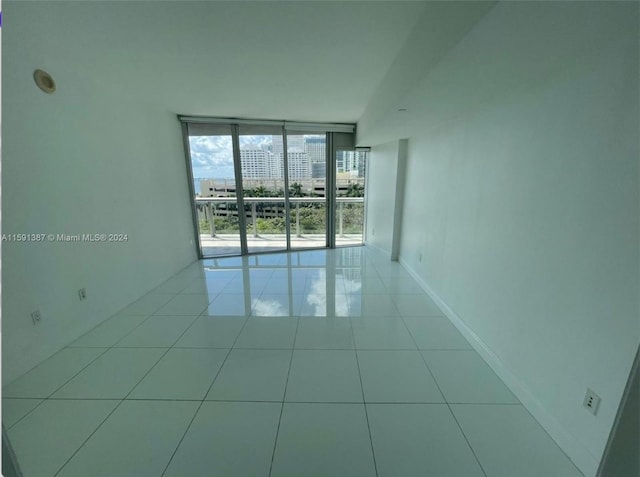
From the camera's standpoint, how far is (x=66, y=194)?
221 centimetres

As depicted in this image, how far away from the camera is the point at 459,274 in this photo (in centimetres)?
247

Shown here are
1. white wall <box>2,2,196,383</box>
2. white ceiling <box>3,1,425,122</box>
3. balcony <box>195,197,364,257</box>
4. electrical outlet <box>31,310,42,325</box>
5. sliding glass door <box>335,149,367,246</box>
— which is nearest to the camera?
white ceiling <box>3,1,425,122</box>

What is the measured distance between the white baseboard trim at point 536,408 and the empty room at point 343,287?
12mm

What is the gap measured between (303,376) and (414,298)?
67.4 inches

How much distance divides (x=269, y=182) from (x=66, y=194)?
9.09ft

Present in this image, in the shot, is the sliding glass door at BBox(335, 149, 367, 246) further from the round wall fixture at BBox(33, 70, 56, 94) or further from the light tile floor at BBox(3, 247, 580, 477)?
the round wall fixture at BBox(33, 70, 56, 94)

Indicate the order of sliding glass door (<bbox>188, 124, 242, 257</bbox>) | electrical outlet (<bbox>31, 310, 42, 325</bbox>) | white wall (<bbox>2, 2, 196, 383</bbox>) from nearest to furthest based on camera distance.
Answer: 1. white wall (<bbox>2, 2, 196, 383</bbox>)
2. electrical outlet (<bbox>31, 310, 42, 325</bbox>)
3. sliding glass door (<bbox>188, 124, 242, 257</bbox>)

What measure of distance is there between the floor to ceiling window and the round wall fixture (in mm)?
1978

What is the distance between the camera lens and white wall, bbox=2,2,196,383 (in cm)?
181

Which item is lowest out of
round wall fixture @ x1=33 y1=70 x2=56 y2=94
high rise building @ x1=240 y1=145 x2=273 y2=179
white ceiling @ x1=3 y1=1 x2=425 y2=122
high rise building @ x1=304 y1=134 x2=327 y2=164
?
high rise building @ x1=240 y1=145 x2=273 y2=179

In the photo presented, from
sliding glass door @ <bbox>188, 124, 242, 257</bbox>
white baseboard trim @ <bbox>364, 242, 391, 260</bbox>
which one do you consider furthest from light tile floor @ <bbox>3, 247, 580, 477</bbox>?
sliding glass door @ <bbox>188, 124, 242, 257</bbox>

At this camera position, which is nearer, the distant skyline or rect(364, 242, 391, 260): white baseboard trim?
the distant skyline

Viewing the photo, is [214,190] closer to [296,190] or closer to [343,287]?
[296,190]

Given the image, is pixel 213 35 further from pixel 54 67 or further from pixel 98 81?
pixel 98 81
